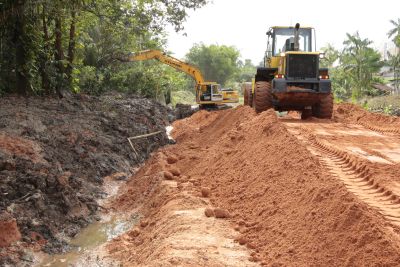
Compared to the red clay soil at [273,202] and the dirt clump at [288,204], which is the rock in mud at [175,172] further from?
the dirt clump at [288,204]

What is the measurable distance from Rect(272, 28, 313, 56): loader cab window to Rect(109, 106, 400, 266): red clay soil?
11.6ft

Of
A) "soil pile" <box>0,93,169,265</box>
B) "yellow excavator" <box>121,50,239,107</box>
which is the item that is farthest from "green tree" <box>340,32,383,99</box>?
"soil pile" <box>0,93,169,265</box>

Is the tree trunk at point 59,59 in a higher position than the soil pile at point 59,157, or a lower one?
higher

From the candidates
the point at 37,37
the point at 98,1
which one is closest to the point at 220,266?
the point at 98,1

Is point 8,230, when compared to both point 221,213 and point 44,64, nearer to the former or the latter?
point 221,213

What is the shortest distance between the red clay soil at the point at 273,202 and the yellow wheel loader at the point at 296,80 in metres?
1.49

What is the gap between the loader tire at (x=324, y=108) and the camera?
44.4 feet

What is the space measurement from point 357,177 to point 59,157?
21.6 ft

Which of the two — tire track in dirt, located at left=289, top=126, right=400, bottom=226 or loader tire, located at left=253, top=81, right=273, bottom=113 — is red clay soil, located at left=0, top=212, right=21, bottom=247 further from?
loader tire, located at left=253, top=81, right=273, bottom=113

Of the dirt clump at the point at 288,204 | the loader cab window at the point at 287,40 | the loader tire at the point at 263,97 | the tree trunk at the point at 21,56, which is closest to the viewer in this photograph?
the dirt clump at the point at 288,204

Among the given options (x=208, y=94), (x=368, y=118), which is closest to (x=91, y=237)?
(x=368, y=118)

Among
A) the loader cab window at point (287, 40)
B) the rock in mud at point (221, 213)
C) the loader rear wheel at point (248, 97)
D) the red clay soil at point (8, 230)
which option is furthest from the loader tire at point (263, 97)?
the red clay soil at point (8, 230)

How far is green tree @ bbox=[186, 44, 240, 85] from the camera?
74188 mm

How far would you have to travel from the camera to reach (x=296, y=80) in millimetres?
13023
